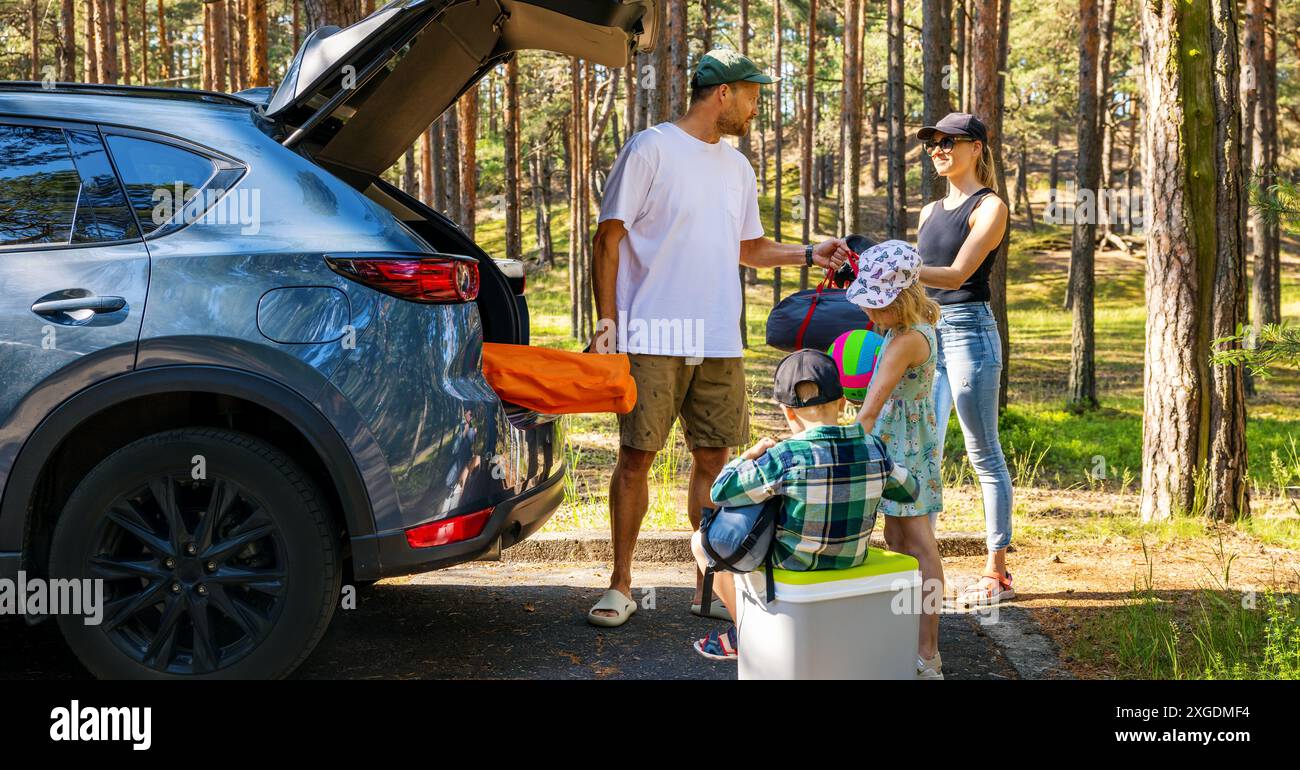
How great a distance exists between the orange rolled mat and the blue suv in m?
0.21

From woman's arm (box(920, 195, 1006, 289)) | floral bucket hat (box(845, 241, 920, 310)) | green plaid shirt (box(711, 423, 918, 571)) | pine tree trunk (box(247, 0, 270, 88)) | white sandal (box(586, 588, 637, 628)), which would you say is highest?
pine tree trunk (box(247, 0, 270, 88))

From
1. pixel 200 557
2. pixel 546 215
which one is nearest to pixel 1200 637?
pixel 200 557

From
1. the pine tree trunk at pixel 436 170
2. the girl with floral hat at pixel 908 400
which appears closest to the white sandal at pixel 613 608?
the girl with floral hat at pixel 908 400

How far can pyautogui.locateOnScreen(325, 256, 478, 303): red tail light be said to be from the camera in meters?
3.78

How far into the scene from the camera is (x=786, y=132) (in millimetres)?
72625

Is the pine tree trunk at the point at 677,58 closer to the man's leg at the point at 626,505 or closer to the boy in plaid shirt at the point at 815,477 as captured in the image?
the man's leg at the point at 626,505

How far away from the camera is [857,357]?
167 inches

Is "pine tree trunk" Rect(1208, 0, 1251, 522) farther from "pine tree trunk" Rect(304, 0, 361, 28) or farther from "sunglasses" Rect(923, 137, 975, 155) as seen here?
"pine tree trunk" Rect(304, 0, 361, 28)

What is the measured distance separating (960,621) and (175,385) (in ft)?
11.1

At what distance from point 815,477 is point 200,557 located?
199cm

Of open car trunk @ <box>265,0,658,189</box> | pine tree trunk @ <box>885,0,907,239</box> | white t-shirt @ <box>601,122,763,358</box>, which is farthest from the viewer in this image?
pine tree trunk @ <box>885,0,907,239</box>

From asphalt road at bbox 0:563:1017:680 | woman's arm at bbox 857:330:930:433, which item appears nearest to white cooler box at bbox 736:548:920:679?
woman's arm at bbox 857:330:930:433

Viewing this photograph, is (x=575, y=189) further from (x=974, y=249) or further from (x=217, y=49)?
(x=974, y=249)

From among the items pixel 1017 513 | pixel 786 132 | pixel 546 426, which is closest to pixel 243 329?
pixel 546 426
